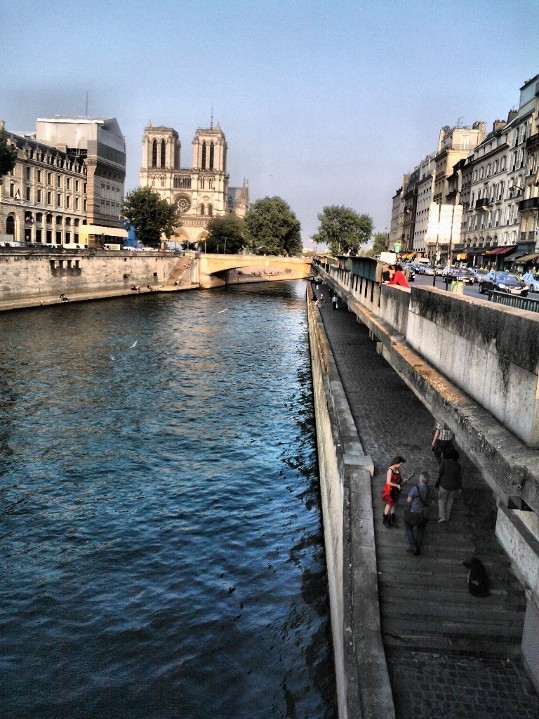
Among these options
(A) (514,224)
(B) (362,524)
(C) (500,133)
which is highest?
(C) (500,133)

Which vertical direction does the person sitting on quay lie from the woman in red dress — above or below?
above

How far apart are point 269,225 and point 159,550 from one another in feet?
393

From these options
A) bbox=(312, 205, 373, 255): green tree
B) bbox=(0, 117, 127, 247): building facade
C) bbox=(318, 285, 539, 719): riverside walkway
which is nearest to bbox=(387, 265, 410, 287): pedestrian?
bbox=(318, 285, 539, 719): riverside walkway

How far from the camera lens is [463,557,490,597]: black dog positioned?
1007 cm

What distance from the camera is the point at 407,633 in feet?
31.0

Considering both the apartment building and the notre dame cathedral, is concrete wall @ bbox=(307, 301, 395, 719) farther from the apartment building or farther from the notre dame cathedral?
the notre dame cathedral

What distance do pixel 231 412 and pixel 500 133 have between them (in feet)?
176

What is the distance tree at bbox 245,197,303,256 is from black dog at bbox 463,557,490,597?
123 m

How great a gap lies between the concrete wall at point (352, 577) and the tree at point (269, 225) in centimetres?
11677

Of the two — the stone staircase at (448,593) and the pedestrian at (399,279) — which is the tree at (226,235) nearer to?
the pedestrian at (399,279)

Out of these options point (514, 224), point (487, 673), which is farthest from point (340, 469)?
point (514, 224)

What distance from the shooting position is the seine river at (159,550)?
34.7 ft

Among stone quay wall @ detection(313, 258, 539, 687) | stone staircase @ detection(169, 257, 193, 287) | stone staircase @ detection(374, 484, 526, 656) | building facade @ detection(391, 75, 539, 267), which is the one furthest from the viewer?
stone staircase @ detection(169, 257, 193, 287)

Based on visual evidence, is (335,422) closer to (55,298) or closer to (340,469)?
(340,469)
